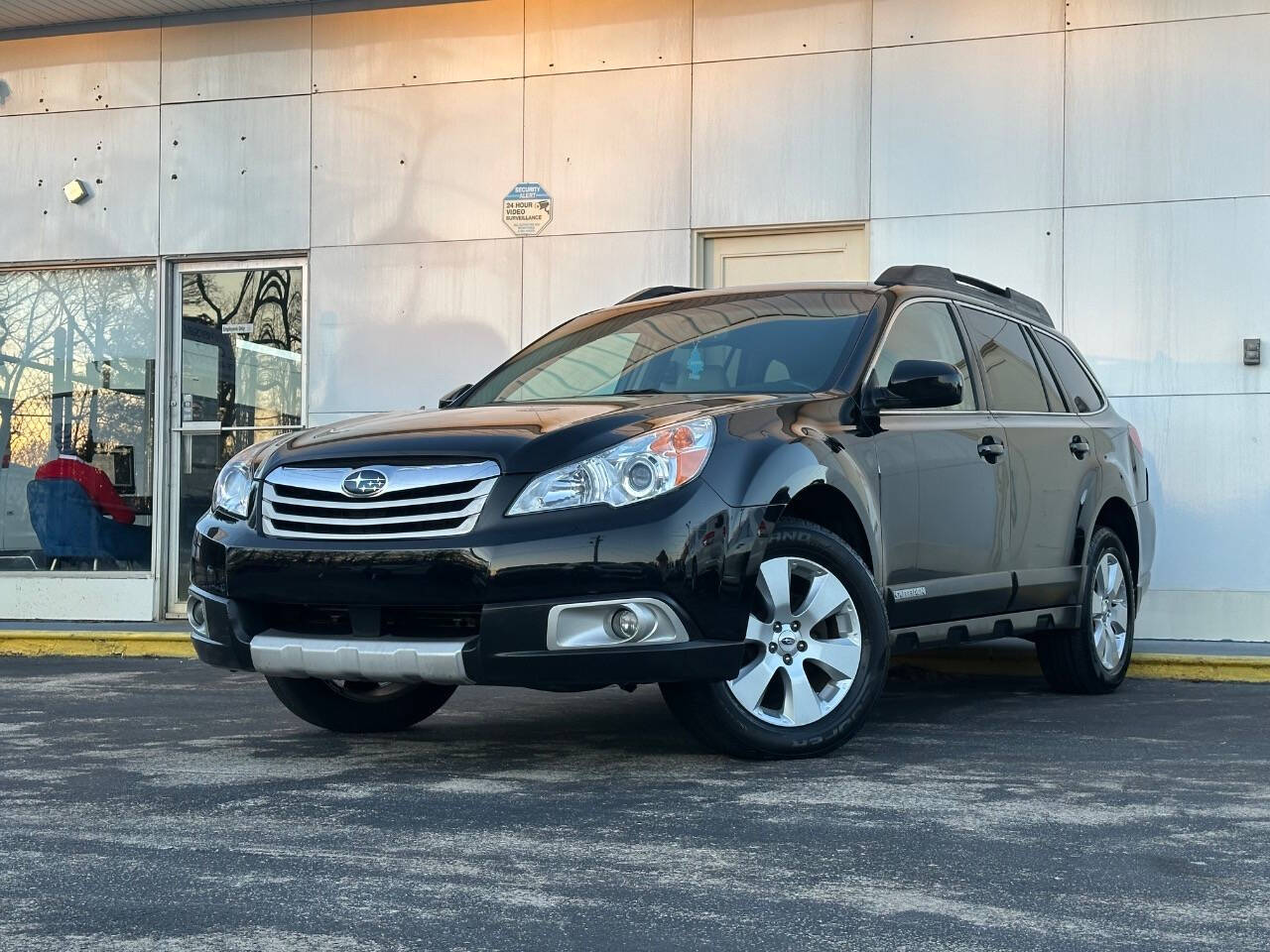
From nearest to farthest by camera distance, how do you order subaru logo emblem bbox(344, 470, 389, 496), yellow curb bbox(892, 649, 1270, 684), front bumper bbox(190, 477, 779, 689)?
1. front bumper bbox(190, 477, 779, 689)
2. subaru logo emblem bbox(344, 470, 389, 496)
3. yellow curb bbox(892, 649, 1270, 684)

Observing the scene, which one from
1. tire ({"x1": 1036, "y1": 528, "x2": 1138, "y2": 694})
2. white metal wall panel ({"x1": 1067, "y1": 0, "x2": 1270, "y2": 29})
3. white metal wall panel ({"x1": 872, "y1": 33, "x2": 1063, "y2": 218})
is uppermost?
white metal wall panel ({"x1": 1067, "y1": 0, "x2": 1270, "y2": 29})

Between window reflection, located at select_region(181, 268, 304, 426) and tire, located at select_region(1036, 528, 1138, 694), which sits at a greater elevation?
window reflection, located at select_region(181, 268, 304, 426)

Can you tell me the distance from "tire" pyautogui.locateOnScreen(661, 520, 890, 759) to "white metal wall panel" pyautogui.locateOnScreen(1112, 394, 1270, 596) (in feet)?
17.5

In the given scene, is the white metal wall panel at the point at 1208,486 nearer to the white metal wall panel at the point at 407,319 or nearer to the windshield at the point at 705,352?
the white metal wall panel at the point at 407,319

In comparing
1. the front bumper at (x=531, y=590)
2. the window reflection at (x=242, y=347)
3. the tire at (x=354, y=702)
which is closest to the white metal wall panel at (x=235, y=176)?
the window reflection at (x=242, y=347)

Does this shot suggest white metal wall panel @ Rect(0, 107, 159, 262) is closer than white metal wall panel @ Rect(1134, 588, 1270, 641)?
No

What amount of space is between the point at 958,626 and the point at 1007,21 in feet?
18.7

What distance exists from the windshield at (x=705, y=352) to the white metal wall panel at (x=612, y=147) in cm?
476

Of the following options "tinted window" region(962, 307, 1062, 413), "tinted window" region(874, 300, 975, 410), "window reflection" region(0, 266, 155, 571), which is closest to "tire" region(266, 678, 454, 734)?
"tinted window" region(874, 300, 975, 410)

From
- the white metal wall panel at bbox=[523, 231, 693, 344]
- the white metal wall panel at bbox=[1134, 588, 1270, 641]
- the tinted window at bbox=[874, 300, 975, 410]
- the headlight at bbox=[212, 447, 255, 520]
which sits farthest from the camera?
the white metal wall panel at bbox=[523, 231, 693, 344]

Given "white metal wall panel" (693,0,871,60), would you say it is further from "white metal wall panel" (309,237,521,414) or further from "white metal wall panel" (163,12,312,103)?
"white metal wall panel" (163,12,312,103)

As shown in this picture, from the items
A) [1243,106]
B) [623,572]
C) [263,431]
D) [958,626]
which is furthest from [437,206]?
[623,572]

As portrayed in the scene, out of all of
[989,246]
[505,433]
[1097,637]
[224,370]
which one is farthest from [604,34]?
[505,433]

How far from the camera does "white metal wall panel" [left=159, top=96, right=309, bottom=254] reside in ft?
41.6
